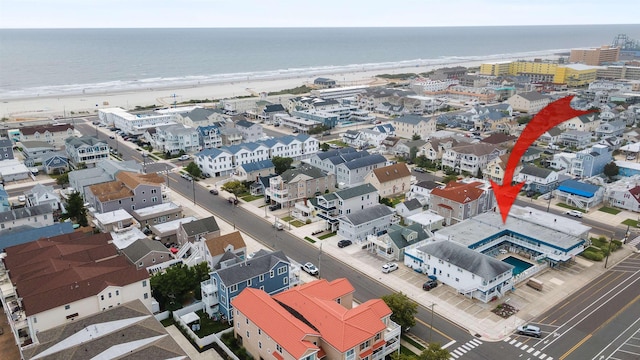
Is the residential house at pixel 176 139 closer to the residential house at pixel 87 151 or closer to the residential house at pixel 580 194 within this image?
the residential house at pixel 87 151

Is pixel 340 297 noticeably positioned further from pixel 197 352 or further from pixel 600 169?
pixel 600 169

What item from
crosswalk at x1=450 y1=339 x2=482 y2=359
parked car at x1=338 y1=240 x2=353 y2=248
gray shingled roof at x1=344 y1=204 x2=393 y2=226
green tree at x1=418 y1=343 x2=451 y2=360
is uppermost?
gray shingled roof at x1=344 y1=204 x2=393 y2=226

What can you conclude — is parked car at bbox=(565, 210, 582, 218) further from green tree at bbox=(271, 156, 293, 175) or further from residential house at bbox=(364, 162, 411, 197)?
green tree at bbox=(271, 156, 293, 175)

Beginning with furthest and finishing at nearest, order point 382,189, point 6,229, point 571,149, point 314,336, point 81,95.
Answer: point 81,95 < point 571,149 < point 382,189 < point 6,229 < point 314,336

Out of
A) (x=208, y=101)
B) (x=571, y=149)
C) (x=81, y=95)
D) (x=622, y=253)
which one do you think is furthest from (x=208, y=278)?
(x=81, y=95)

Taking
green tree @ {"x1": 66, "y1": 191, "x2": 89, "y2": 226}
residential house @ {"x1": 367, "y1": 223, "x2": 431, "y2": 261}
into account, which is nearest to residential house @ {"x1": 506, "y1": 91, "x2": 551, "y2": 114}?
residential house @ {"x1": 367, "y1": 223, "x2": 431, "y2": 261}

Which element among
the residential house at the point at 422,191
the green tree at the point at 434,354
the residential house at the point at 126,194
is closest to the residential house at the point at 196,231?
the residential house at the point at 126,194
